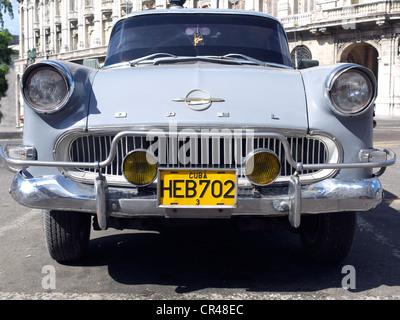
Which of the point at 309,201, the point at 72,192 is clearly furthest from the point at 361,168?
the point at 72,192

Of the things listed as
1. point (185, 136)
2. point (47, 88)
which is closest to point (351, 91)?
point (185, 136)

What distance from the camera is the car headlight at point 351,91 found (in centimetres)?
284

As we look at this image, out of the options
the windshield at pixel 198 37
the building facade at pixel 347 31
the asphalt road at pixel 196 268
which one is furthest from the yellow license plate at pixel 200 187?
the building facade at pixel 347 31

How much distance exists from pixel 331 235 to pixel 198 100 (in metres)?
1.20

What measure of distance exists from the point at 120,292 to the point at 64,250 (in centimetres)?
57

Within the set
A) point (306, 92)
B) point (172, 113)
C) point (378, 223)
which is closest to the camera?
point (172, 113)

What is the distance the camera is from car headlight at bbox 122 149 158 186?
2.65 metres

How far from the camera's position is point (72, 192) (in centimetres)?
271

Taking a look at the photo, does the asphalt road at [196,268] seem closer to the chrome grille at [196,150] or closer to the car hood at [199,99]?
the chrome grille at [196,150]

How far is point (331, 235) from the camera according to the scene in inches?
125

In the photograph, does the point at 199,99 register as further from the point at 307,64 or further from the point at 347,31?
the point at 347,31

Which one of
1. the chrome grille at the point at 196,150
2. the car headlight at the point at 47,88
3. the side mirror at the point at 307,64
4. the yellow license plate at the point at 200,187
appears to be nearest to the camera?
the yellow license plate at the point at 200,187

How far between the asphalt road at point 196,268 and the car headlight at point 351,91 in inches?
41.1
